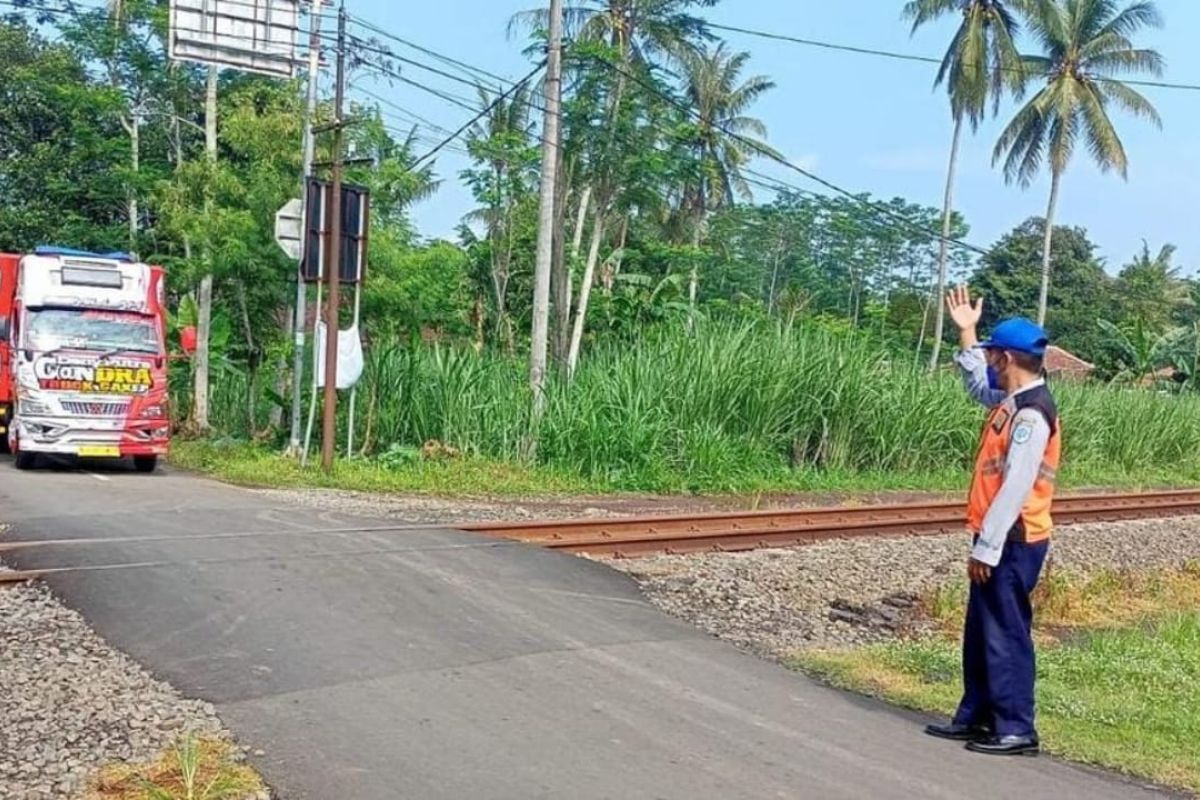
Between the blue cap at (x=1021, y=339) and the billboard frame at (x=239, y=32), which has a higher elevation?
the billboard frame at (x=239, y=32)

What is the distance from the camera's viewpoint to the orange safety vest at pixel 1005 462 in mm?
5750

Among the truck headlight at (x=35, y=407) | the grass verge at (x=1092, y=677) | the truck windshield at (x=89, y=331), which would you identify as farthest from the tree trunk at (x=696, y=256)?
the grass verge at (x=1092, y=677)

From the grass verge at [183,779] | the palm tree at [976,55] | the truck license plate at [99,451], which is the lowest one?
the grass verge at [183,779]

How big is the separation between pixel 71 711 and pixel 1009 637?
4347mm

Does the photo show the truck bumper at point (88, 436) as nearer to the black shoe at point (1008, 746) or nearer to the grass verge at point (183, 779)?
the grass verge at point (183, 779)

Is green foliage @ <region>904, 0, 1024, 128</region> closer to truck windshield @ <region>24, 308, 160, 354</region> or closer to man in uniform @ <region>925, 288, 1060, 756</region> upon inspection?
truck windshield @ <region>24, 308, 160, 354</region>

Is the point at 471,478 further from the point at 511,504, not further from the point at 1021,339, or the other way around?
the point at 1021,339

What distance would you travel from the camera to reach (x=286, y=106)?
21.1 meters

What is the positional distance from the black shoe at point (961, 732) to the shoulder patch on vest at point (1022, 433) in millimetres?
1394

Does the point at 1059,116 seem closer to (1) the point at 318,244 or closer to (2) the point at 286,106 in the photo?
(2) the point at 286,106

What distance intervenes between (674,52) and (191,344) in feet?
51.4

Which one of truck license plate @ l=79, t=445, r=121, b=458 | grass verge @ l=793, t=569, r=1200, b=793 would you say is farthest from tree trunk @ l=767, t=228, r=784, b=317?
grass verge @ l=793, t=569, r=1200, b=793

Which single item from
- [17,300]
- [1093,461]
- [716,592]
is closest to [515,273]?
[1093,461]

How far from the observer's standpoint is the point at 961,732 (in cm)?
599
